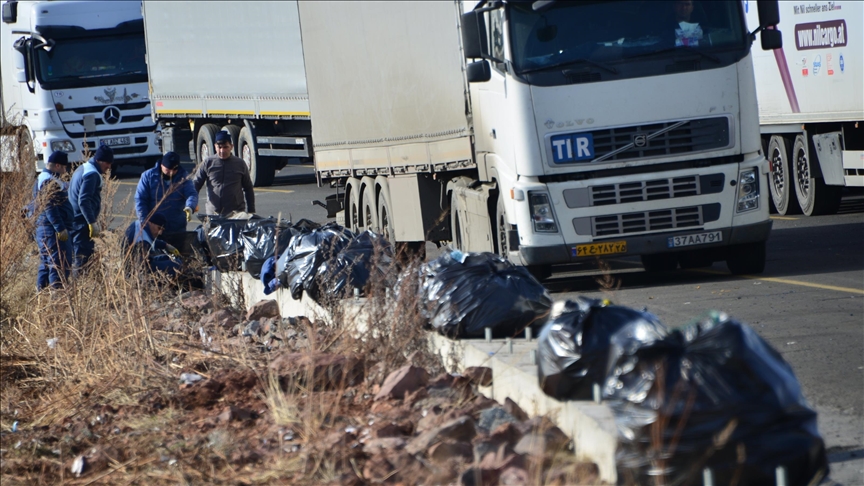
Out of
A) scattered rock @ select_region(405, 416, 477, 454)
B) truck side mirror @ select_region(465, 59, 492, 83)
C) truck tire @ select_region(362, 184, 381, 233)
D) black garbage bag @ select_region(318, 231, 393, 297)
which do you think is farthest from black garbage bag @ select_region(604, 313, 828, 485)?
truck tire @ select_region(362, 184, 381, 233)

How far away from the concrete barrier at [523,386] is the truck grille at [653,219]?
3140 millimetres

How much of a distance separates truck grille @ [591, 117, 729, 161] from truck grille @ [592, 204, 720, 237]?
518 millimetres

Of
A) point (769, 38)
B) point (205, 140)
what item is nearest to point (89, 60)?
point (205, 140)

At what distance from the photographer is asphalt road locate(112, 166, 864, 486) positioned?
5988mm

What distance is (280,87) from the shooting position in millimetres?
21703

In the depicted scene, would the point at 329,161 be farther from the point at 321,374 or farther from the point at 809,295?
the point at 321,374

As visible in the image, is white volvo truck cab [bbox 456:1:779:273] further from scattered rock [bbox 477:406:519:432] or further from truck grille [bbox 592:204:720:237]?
scattered rock [bbox 477:406:519:432]

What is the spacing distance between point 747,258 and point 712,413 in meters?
7.21

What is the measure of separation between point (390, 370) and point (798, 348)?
2910 mm

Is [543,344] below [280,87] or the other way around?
below

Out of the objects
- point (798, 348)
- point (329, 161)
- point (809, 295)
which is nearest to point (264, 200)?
point (329, 161)

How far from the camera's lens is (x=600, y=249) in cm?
1015

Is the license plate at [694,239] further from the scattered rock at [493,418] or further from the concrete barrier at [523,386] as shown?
the scattered rock at [493,418]

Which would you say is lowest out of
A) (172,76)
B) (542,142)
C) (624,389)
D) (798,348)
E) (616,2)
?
(798,348)
